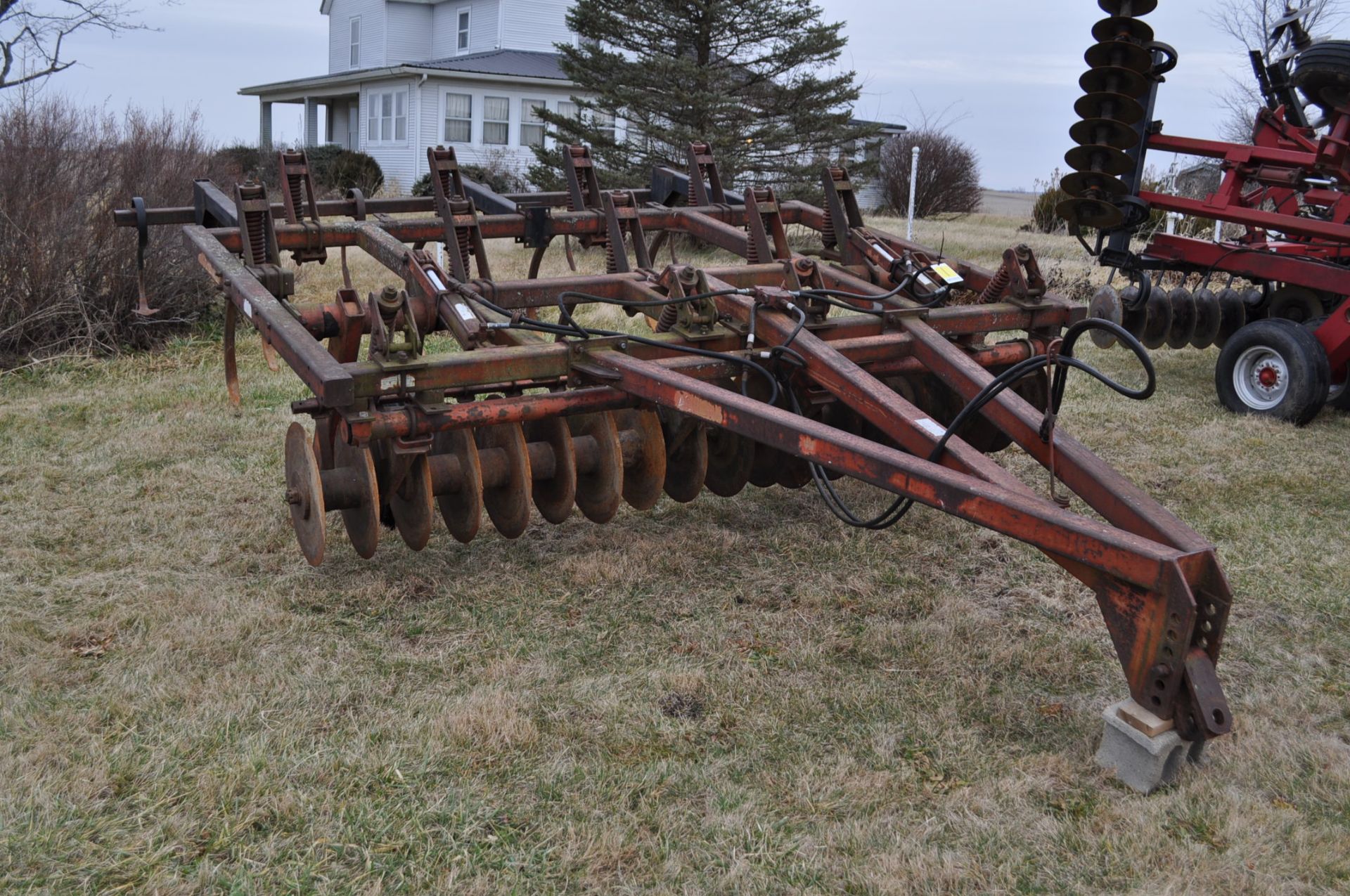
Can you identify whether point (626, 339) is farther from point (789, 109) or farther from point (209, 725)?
point (789, 109)

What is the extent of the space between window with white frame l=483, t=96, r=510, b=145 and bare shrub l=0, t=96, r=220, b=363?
15.6m

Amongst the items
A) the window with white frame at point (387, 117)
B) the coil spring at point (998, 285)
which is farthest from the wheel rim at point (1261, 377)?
the window with white frame at point (387, 117)

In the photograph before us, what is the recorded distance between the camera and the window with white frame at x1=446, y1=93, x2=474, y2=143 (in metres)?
24.1

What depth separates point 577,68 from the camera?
1652 cm

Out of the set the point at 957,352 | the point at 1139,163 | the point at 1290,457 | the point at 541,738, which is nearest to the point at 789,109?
the point at 1139,163

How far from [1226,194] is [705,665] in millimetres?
5229

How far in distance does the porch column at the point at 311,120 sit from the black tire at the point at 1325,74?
86.9 ft

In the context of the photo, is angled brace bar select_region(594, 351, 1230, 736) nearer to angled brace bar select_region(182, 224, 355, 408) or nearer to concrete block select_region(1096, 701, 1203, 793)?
concrete block select_region(1096, 701, 1203, 793)

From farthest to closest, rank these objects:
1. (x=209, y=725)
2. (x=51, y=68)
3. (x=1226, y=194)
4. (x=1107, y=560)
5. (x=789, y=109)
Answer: (x=51, y=68) → (x=789, y=109) → (x=1226, y=194) → (x=209, y=725) → (x=1107, y=560)

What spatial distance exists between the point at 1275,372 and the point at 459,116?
20.0 meters

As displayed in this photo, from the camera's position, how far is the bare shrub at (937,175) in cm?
2277

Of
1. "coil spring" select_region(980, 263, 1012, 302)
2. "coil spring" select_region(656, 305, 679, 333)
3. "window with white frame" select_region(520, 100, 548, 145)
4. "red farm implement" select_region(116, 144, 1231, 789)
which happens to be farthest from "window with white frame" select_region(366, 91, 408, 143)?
"coil spring" select_region(656, 305, 679, 333)

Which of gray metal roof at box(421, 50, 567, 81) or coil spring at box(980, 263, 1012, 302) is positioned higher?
gray metal roof at box(421, 50, 567, 81)

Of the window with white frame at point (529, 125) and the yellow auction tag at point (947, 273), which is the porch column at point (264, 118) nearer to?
the window with white frame at point (529, 125)
